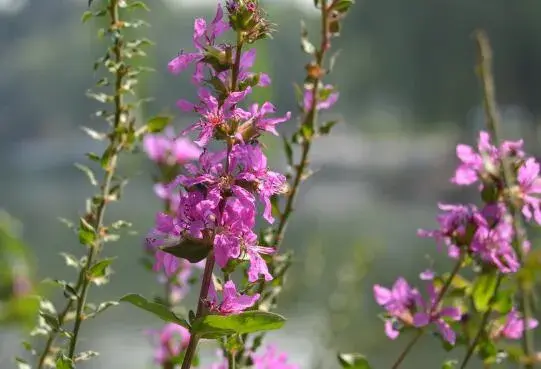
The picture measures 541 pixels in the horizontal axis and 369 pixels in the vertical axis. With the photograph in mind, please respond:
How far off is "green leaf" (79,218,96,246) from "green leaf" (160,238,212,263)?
16 cm

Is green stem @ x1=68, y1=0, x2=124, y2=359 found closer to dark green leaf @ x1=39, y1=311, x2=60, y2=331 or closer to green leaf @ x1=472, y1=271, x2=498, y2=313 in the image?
dark green leaf @ x1=39, y1=311, x2=60, y2=331

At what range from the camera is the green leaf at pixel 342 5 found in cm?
84

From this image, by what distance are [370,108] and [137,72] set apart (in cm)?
2876

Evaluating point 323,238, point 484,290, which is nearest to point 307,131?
point 484,290

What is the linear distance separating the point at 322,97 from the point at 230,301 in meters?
0.33

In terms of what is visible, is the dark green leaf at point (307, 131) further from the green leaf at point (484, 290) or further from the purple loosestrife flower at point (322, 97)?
the green leaf at point (484, 290)

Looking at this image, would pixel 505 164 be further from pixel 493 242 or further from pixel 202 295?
pixel 202 295

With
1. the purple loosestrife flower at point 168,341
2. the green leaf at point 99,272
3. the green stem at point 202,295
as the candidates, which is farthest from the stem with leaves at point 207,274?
the purple loosestrife flower at point 168,341

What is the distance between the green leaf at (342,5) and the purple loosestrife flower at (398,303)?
0.86 feet

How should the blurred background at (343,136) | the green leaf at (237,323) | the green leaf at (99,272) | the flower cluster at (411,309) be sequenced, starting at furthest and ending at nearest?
the blurred background at (343,136)
the flower cluster at (411,309)
the green leaf at (99,272)
the green leaf at (237,323)

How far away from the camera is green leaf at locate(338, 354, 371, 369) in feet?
2.61

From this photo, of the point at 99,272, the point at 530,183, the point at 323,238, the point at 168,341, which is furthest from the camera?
the point at 323,238

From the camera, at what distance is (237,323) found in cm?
61

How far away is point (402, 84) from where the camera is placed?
25531 millimetres
